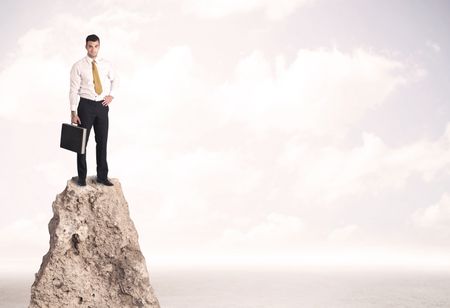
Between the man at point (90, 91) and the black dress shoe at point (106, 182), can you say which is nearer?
the man at point (90, 91)

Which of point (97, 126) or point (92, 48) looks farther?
point (97, 126)

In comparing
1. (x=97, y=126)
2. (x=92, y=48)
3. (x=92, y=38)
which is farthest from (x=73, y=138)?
(x=92, y=38)

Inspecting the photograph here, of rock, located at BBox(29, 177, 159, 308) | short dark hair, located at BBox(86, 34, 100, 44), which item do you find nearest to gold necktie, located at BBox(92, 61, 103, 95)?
short dark hair, located at BBox(86, 34, 100, 44)

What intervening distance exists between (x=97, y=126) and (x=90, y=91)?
72cm

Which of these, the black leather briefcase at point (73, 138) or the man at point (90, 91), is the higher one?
the man at point (90, 91)

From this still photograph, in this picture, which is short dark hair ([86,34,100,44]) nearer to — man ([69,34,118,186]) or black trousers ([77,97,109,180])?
man ([69,34,118,186])

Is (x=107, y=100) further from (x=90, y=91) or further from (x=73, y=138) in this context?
(x=73, y=138)

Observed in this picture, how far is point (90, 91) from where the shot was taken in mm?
10688

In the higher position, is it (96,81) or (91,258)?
(96,81)

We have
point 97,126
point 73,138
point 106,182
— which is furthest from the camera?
point 106,182

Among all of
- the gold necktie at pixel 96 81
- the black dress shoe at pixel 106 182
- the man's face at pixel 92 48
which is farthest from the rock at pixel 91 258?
the man's face at pixel 92 48

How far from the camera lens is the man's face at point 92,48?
35.0 feet

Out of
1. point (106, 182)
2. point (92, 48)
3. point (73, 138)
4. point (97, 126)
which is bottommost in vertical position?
point (106, 182)

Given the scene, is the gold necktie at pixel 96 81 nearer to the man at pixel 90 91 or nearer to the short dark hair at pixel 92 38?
the man at pixel 90 91
